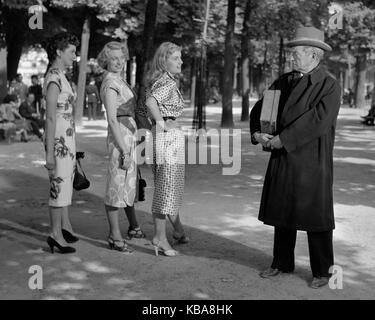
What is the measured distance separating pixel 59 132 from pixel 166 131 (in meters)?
0.98

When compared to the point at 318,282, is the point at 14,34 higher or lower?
higher

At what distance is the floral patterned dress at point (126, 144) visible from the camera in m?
5.79

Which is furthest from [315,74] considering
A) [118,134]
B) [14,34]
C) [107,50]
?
[14,34]

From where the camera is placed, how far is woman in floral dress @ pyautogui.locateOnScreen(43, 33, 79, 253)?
5617 mm

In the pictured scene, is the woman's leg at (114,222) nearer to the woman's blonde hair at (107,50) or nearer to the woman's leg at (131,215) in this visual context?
the woman's leg at (131,215)

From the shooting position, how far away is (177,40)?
32062 mm

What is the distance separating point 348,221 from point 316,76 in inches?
119

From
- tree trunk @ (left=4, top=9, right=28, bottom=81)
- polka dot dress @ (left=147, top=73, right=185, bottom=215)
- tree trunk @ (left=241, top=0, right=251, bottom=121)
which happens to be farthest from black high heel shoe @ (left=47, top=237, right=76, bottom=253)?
tree trunk @ (left=4, top=9, right=28, bottom=81)

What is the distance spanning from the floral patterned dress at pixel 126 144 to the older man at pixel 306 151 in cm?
140

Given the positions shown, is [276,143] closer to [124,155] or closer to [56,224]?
[124,155]

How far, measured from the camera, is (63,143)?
18.9 ft

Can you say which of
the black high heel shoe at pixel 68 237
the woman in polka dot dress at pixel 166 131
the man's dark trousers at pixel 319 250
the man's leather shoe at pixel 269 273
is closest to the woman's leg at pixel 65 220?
the black high heel shoe at pixel 68 237

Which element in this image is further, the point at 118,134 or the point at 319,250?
the point at 118,134
